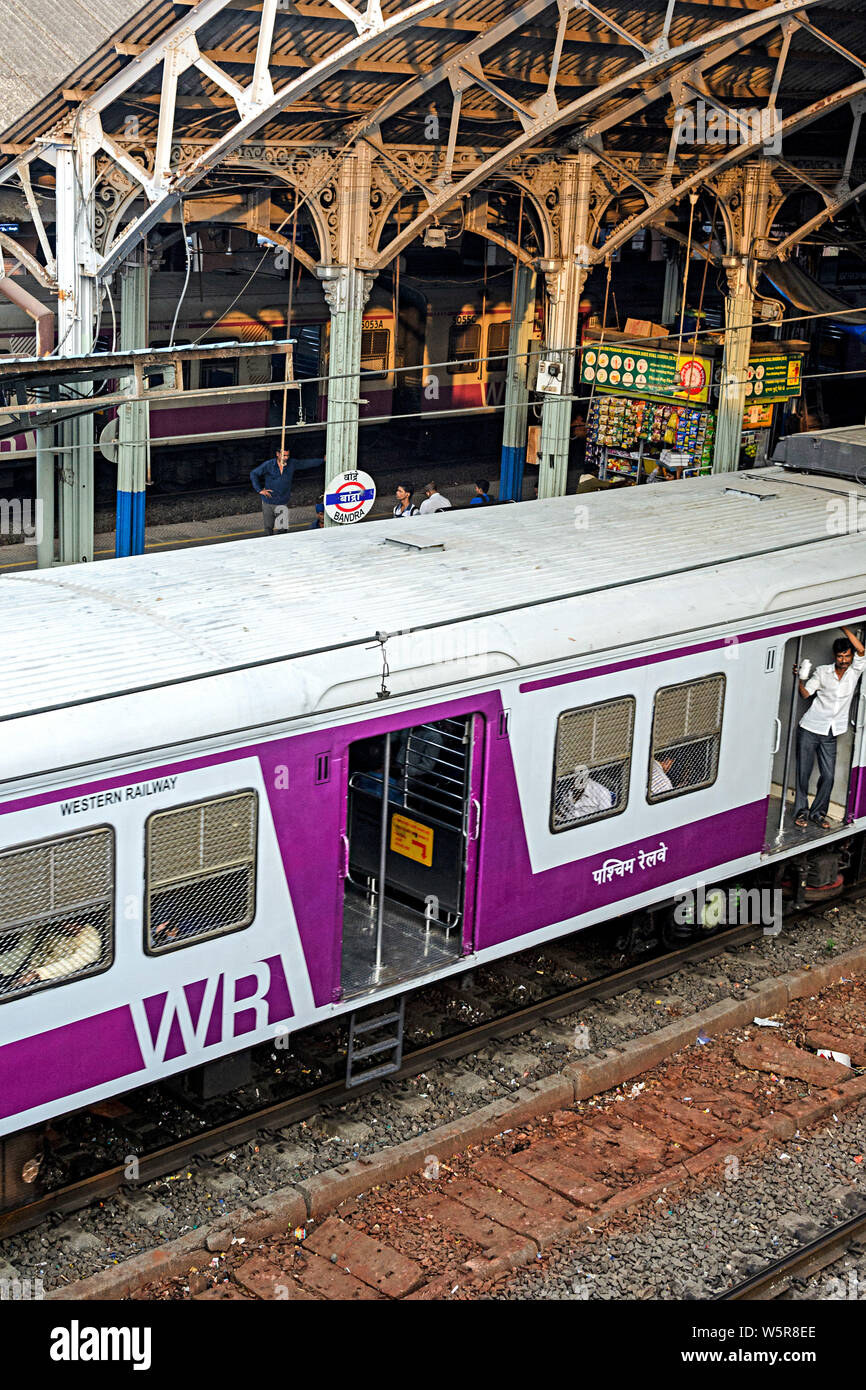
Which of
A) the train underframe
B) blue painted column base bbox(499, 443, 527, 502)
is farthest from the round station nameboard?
the train underframe

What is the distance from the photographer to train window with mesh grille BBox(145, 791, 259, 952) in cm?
885

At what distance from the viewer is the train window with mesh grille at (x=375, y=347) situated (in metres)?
29.1

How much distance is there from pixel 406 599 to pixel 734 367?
15458 millimetres

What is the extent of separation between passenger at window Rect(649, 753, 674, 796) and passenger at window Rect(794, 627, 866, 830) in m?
1.68

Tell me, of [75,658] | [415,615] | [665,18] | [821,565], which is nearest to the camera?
[75,658]

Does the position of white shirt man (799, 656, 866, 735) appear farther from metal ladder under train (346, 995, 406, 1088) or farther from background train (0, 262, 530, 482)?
background train (0, 262, 530, 482)

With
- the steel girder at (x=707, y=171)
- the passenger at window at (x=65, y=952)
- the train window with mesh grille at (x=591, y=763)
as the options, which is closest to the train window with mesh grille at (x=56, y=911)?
the passenger at window at (x=65, y=952)

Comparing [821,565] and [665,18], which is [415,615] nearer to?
[821,565]

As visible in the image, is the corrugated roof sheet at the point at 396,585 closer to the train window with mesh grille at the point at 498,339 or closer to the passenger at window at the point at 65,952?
the passenger at window at the point at 65,952

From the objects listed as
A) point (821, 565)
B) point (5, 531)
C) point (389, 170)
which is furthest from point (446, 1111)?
point (5, 531)

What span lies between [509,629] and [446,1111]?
10.2 feet

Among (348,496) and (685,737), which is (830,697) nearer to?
(685,737)

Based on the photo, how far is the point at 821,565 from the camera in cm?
1266

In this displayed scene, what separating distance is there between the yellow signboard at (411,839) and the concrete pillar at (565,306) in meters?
10.9
